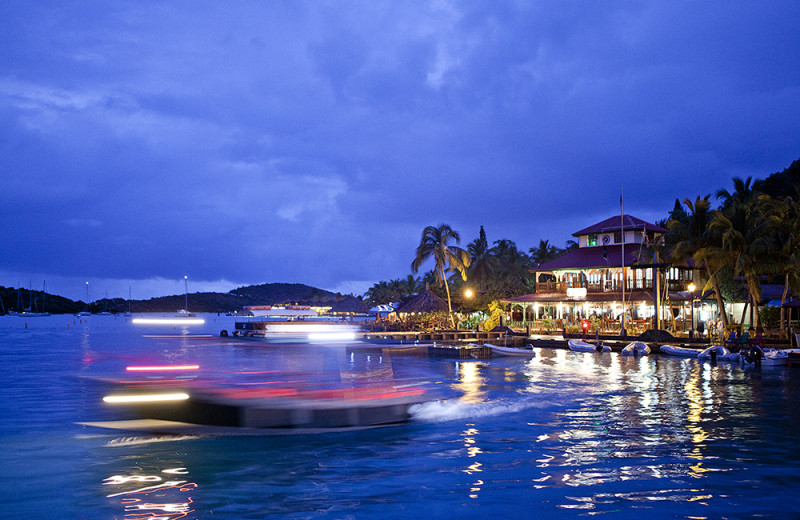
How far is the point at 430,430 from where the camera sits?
1648 cm

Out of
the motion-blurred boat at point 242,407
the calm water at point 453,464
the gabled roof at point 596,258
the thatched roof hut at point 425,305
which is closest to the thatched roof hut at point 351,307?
the thatched roof hut at point 425,305

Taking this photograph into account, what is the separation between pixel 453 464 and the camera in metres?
12.9

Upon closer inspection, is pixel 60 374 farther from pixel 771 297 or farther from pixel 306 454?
pixel 771 297

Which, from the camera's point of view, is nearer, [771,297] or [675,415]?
[675,415]

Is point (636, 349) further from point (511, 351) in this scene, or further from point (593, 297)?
point (593, 297)

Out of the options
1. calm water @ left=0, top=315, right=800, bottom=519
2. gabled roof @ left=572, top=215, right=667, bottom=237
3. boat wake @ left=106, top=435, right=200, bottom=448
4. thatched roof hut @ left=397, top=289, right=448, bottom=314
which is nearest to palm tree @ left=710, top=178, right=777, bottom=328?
gabled roof @ left=572, top=215, right=667, bottom=237

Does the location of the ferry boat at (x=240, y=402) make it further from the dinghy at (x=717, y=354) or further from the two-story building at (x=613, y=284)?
the two-story building at (x=613, y=284)

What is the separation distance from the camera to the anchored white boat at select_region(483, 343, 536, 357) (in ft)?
133

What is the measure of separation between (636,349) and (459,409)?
24327 millimetres

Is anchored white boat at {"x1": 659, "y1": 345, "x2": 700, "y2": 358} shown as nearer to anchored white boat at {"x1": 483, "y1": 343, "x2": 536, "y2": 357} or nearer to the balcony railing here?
anchored white boat at {"x1": 483, "y1": 343, "x2": 536, "y2": 357}

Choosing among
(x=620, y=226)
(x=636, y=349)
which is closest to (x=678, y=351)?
(x=636, y=349)

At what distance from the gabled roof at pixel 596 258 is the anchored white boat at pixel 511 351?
14144mm

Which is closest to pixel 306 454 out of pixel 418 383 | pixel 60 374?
pixel 418 383

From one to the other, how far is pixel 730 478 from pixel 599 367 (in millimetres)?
21660
